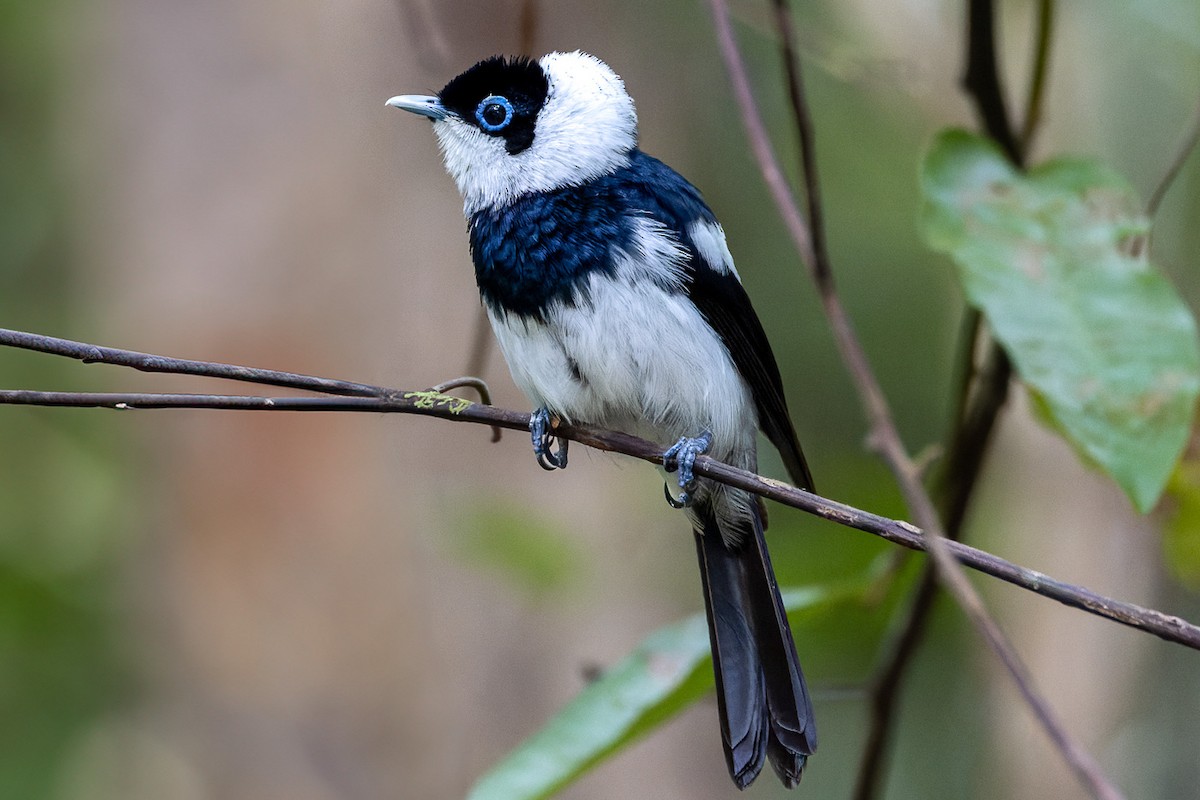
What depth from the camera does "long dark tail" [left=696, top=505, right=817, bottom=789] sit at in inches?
83.2

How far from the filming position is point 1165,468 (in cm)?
184

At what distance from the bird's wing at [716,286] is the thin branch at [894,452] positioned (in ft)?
1.91

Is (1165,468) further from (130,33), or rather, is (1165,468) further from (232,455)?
(130,33)

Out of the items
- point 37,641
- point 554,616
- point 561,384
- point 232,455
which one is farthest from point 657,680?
point 37,641

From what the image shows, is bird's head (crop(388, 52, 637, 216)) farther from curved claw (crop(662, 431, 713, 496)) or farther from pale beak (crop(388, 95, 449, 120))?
curved claw (crop(662, 431, 713, 496))

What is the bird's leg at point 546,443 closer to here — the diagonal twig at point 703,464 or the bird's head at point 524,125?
the bird's head at point 524,125

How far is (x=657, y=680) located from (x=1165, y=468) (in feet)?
3.13

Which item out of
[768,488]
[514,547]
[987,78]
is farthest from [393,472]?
[768,488]

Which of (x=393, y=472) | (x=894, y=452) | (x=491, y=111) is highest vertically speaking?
(x=491, y=111)

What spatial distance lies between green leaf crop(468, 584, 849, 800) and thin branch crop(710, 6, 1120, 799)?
698 millimetres

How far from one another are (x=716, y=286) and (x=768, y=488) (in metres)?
1.25

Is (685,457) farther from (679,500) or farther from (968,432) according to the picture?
(968,432)

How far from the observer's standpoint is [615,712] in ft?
7.16

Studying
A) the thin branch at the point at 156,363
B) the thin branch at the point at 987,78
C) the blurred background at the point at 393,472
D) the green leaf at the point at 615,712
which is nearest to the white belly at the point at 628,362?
the green leaf at the point at 615,712
